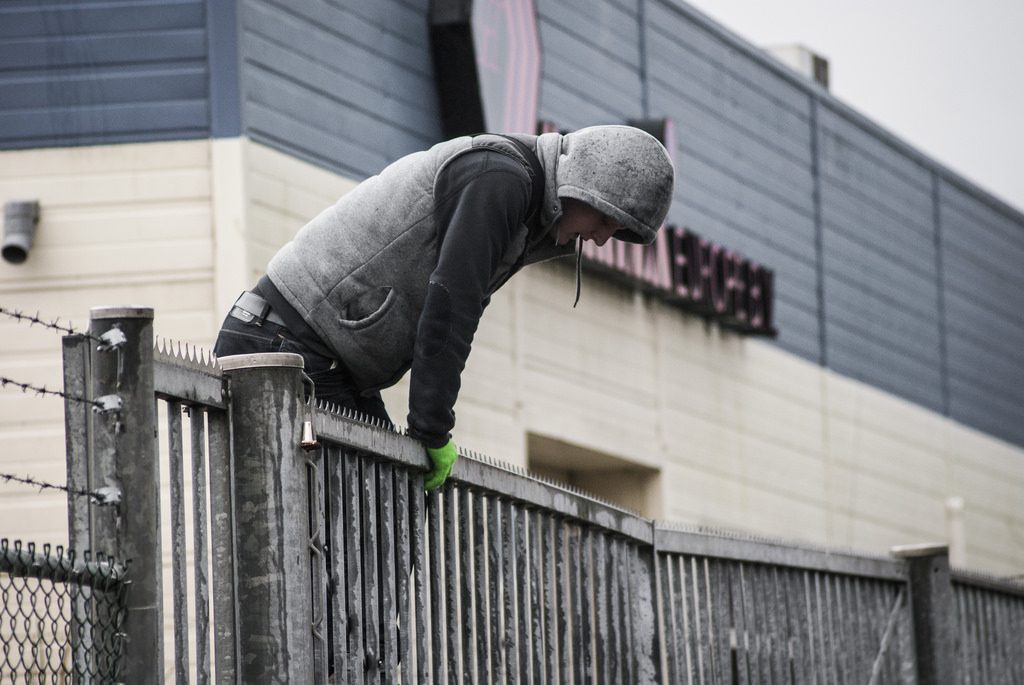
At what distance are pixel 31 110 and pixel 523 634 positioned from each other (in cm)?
792

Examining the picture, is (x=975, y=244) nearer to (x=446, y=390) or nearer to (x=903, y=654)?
(x=903, y=654)

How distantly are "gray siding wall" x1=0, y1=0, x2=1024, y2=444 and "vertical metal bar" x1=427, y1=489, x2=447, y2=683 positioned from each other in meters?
7.47

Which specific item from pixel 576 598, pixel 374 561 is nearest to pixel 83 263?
pixel 576 598

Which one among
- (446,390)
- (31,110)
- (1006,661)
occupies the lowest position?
(1006,661)

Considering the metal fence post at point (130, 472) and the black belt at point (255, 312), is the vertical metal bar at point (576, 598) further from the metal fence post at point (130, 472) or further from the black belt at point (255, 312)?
Result: the metal fence post at point (130, 472)

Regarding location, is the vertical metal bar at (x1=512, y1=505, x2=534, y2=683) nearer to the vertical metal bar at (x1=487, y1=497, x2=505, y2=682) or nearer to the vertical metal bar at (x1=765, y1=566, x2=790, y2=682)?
the vertical metal bar at (x1=487, y1=497, x2=505, y2=682)

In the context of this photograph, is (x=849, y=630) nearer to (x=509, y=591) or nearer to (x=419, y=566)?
(x=509, y=591)

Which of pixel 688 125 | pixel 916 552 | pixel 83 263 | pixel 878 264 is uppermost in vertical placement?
pixel 688 125

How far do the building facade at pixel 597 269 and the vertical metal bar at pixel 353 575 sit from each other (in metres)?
7.42

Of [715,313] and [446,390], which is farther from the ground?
[715,313]

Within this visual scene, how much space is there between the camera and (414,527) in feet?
17.2

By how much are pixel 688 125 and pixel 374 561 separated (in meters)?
13.5

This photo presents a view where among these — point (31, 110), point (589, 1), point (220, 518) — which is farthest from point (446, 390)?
point (589, 1)

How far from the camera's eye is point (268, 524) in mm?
4535
